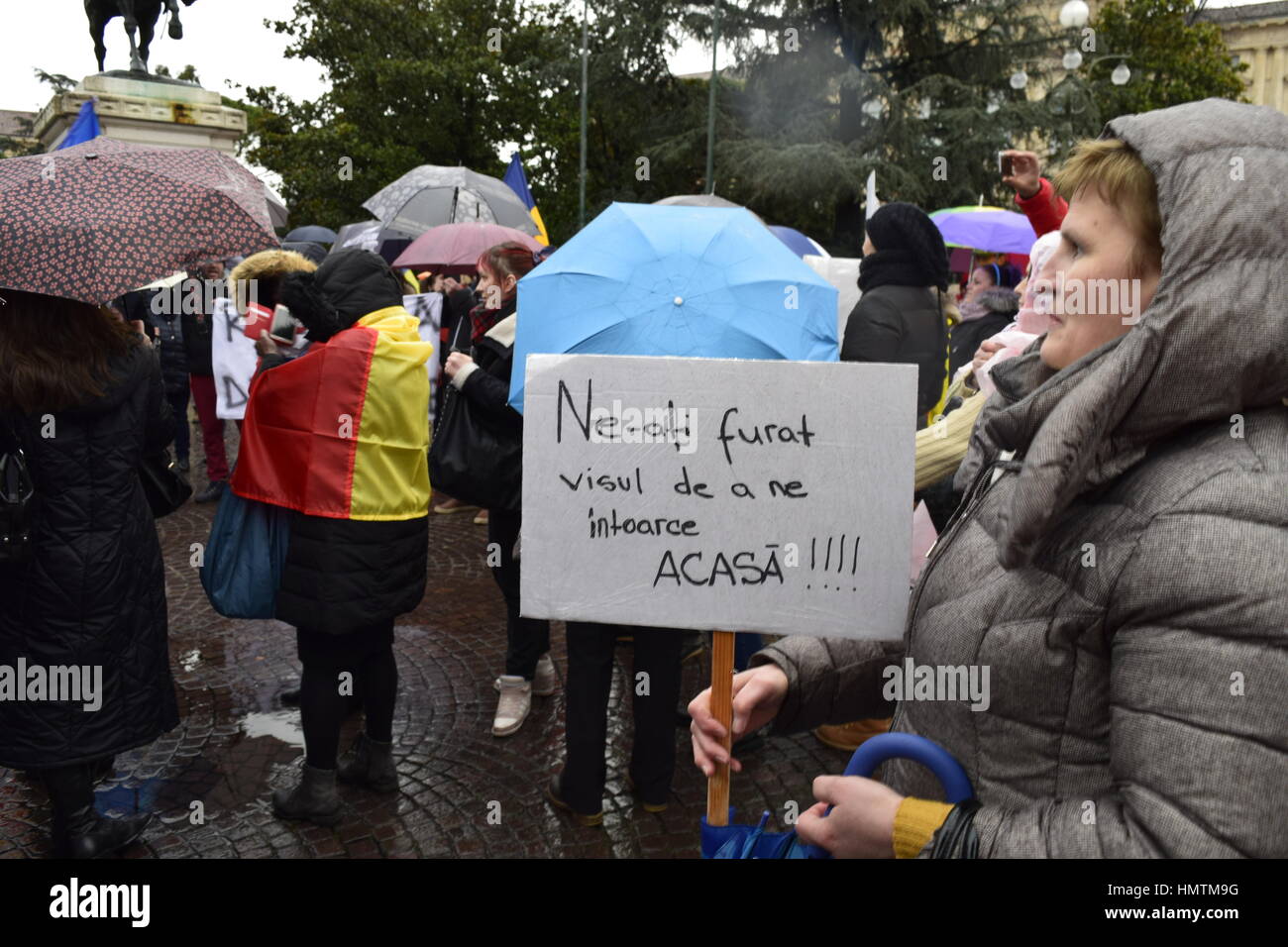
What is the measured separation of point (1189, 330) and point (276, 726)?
14.0 feet

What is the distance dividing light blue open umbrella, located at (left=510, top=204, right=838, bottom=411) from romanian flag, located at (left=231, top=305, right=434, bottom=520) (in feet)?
1.93

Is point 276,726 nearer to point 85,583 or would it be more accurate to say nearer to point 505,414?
point 85,583

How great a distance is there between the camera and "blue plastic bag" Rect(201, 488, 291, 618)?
3527mm

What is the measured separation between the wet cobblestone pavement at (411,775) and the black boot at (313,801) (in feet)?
0.14

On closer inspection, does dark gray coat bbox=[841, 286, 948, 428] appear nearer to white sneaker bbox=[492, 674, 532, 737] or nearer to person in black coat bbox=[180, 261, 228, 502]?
white sneaker bbox=[492, 674, 532, 737]

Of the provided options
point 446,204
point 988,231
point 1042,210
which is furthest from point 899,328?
point 446,204

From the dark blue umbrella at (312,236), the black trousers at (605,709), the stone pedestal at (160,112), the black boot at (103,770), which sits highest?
the stone pedestal at (160,112)

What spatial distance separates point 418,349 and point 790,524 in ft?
7.47

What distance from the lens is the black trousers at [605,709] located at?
351 centimetres

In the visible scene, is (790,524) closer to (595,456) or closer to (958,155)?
(595,456)

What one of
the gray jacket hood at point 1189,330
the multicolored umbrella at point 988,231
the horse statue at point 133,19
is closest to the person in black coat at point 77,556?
the gray jacket hood at point 1189,330

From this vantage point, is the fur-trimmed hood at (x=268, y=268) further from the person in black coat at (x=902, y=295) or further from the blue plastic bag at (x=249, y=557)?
the person in black coat at (x=902, y=295)

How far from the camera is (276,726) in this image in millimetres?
4512

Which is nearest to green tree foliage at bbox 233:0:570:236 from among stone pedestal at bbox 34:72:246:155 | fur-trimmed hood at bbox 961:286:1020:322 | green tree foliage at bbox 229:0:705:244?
green tree foliage at bbox 229:0:705:244
